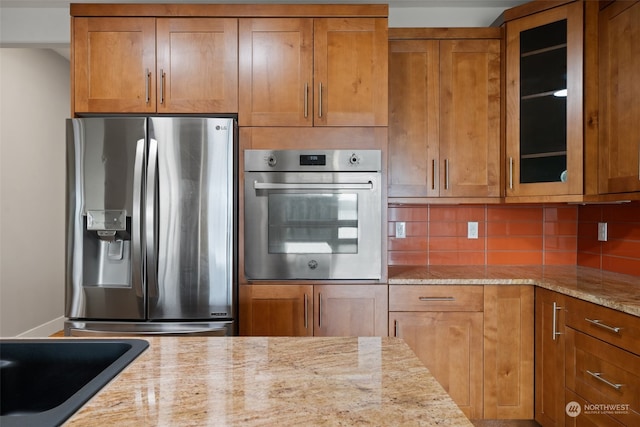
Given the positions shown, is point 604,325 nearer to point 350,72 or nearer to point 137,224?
point 350,72

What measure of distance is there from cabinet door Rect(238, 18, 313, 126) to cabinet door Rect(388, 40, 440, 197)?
0.57 m

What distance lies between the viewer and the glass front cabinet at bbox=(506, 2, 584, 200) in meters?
2.16

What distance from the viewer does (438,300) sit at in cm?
220

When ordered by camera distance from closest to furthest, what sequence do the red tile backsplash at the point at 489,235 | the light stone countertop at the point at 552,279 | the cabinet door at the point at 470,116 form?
the light stone countertop at the point at 552,279
the cabinet door at the point at 470,116
the red tile backsplash at the point at 489,235

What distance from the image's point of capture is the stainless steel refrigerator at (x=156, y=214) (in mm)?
2041

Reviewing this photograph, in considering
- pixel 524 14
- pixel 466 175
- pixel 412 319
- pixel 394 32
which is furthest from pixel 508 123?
pixel 412 319

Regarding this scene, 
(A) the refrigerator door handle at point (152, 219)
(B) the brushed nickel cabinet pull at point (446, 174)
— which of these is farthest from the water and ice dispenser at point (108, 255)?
(B) the brushed nickel cabinet pull at point (446, 174)

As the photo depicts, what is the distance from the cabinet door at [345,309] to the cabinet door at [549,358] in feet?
2.77

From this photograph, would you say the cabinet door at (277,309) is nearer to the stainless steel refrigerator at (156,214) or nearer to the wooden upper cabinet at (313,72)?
the stainless steel refrigerator at (156,214)

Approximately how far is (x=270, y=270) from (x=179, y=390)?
136 centimetres

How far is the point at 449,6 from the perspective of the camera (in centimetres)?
270

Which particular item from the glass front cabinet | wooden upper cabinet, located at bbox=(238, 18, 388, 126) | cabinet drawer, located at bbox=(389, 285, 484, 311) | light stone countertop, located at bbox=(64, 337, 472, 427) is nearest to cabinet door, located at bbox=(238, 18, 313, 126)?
wooden upper cabinet, located at bbox=(238, 18, 388, 126)

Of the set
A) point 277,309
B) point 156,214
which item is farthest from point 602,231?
point 156,214

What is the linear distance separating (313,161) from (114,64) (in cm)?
120
